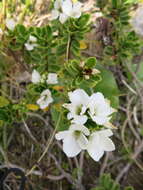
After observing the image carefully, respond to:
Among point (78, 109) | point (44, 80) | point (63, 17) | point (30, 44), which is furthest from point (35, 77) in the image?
point (78, 109)

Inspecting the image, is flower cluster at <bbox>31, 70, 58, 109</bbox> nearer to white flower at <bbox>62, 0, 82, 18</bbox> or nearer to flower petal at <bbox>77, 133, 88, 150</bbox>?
white flower at <bbox>62, 0, 82, 18</bbox>

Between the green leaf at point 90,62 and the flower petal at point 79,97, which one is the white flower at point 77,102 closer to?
the flower petal at point 79,97

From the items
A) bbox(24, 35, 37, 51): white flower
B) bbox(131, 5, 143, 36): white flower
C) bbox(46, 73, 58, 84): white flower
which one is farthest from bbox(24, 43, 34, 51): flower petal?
bbox(131, 5, 143, 36): white flower

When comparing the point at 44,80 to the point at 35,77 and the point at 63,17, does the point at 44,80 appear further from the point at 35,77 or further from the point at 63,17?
the point at 63,17

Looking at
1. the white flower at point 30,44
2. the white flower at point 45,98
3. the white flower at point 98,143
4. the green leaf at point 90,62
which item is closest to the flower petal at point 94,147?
the white flower at point 98,143

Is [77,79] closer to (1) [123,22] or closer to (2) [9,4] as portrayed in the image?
(1) [123,22]

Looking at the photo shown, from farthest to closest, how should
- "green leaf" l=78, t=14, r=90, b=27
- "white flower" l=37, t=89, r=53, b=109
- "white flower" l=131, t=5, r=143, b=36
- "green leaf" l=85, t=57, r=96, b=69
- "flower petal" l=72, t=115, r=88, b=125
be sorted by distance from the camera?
"white flower" l=131, t=5, r=143, b=36 < "white flower" l=37, t=89, r=53, b=109 < "green leaf" l=78, t=14, r=90, b=27 < "green leaf" l=85, t=57, r=96, b=69 < "flower petal" l=72, t=115, r=88, b=125
